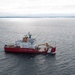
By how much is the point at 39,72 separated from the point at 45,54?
2335 centimetres

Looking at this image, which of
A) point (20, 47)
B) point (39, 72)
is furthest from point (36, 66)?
point (20, 47)

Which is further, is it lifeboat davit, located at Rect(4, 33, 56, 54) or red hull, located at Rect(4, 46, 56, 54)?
lifeboat davit, located at Rect(4, 33, 56, 54)

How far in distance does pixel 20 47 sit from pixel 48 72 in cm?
3079

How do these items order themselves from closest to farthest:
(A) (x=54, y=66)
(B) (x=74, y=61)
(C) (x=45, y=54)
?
(A) (x=54, y=66) < (B) (x=74, y=61) < (C) (x=45, y=54)

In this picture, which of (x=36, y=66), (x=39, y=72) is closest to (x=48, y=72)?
(x=39, y=72)

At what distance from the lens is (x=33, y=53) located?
80750 millimetres

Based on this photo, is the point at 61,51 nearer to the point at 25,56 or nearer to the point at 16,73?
the point at 25,56

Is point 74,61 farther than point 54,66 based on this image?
Yes

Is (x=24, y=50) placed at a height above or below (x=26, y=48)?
below

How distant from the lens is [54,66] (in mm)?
62375

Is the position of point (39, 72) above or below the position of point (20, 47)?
below

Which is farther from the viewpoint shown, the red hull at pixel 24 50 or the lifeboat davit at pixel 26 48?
the lifeboat davit at pixel 26 48

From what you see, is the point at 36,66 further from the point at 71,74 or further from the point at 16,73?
the point at 71,74

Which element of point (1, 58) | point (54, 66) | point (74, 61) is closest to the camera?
point (54, 66)
